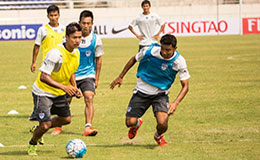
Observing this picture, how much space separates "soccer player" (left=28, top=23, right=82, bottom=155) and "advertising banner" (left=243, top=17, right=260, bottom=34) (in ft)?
102

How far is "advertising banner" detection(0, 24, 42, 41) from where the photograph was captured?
36.3 m

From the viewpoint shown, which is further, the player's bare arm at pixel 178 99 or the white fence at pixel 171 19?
the white fence at pixel 171 19

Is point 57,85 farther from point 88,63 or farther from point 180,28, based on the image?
point 180,28

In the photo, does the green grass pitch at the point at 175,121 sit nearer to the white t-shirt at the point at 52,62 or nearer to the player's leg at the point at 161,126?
the player's leg at the point at 161,126

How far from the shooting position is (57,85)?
7.42m

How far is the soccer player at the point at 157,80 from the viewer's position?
27.0 feet

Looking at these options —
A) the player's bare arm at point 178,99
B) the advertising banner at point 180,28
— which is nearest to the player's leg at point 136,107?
the player's bare arm at point 178,99

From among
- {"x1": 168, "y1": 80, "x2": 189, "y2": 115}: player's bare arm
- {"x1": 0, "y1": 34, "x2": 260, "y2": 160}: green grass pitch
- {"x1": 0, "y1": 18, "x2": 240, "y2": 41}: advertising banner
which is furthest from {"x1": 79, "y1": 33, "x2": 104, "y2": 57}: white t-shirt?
{"x1": 0, "y1": 18, "x2": 240, "y2": 41}: advertising banner

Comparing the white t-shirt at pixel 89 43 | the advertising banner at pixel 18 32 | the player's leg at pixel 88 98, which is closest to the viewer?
the player's leg at pixel 88 98

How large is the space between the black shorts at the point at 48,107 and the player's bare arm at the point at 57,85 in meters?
0.41

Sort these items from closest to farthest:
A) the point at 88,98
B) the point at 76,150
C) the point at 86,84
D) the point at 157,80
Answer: the point at 76,150, the point at 157,80, the point at 88,98, the point at 86,84

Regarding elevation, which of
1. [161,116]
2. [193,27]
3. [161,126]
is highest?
[161,116]

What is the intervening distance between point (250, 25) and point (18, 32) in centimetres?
1563

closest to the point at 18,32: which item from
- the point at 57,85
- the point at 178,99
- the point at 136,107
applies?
the point at 136,107
